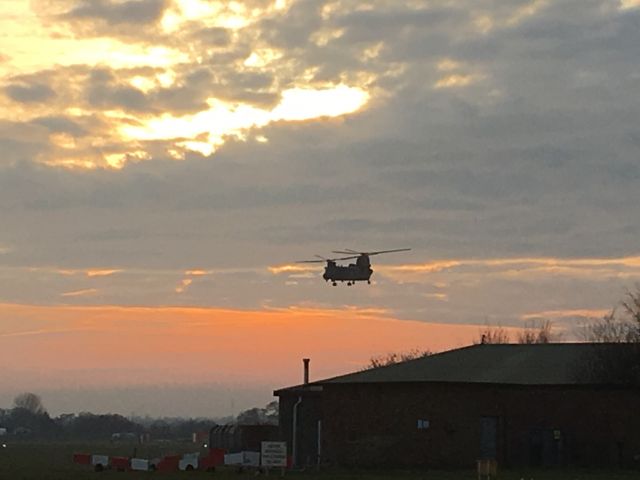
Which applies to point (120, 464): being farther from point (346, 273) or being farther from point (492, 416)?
point (346, 273)

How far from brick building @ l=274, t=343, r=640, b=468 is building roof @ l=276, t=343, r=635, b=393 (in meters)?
0.10

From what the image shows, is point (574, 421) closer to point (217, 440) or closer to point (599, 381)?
point (599, 381)

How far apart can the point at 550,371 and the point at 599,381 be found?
3080mm

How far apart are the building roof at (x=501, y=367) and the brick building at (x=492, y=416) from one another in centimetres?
10

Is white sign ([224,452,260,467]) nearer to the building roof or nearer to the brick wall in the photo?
the brick wall

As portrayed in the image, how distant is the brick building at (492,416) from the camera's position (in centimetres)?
6097

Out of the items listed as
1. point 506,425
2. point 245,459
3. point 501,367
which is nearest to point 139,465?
point 245,459

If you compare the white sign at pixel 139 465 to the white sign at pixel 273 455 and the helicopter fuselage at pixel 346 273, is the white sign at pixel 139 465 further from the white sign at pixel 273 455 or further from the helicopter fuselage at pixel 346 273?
the helicopter fuselage at pixel 346 273

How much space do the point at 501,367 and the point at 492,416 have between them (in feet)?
14.8

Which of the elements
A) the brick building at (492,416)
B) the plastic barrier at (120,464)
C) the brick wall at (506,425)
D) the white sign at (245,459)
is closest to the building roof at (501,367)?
the brick building at (492,416)

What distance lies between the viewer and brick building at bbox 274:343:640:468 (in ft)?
200

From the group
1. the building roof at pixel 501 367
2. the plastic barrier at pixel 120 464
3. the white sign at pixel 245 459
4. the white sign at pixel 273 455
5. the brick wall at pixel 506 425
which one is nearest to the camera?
the white sign at pixel 273 455

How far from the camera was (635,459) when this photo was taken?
60.5 m

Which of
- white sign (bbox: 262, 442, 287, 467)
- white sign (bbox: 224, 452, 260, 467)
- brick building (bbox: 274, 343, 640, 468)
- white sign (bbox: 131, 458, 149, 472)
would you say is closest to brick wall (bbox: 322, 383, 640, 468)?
brick building (bbox: 274, 343, 640, 468)
